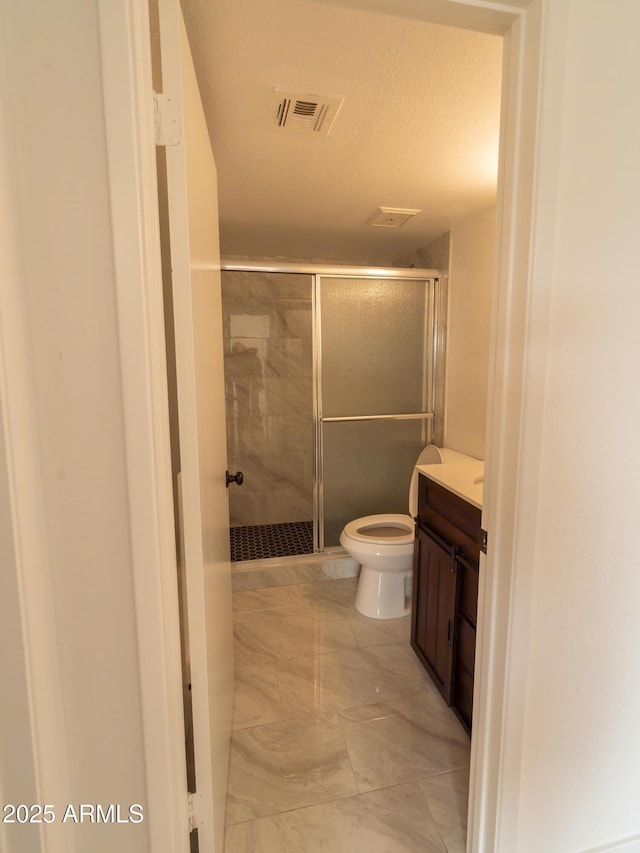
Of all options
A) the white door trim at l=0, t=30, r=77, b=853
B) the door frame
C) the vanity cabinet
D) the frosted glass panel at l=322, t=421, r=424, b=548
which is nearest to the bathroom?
the frosted glass panel at l=322, t=421, r=424, b=548

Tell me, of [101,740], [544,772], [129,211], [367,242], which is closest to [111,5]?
[129,211]

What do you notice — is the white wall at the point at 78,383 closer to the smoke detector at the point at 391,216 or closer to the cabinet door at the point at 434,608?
the cabinet door at the point at 434,608

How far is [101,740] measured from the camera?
75 centimetres

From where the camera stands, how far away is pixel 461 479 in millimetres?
1540

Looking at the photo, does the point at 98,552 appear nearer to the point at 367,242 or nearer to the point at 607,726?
the point at 607,726

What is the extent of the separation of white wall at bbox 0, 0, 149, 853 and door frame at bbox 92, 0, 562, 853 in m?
0.03

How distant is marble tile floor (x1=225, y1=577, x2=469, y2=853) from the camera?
1.15m

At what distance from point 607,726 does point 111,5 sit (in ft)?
6.01

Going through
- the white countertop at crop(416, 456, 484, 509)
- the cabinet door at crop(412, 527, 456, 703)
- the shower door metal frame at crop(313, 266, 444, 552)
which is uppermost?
the shower door metal frame at crop(313, 266, 444, 552)

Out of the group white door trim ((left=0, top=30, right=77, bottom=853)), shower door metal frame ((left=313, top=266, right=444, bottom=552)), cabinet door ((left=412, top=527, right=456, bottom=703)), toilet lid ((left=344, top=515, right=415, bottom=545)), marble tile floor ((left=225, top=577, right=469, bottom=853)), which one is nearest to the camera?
white door trim ((left=0, top=30, right=77, bottom=853))

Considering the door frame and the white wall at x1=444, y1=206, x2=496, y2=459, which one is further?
the white wall at x1=444, y1=206, x2=496, y2=459

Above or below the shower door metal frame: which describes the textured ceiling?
above

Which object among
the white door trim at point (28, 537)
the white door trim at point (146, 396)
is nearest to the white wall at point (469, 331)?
the white door trim at point (146, 396)

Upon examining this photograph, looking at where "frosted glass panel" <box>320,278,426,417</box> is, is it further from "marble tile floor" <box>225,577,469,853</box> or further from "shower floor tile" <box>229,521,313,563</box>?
"marble tile floor" <box>225,577,469,853</box>
